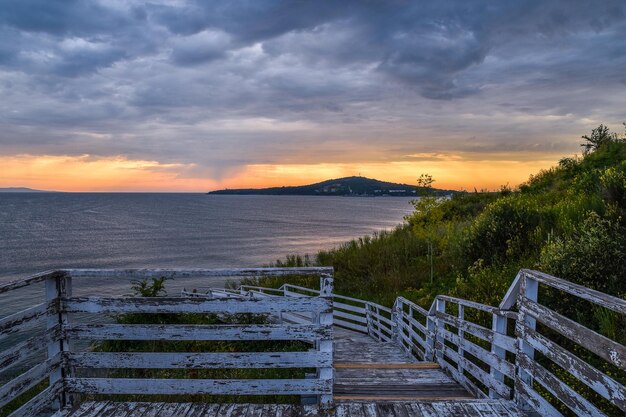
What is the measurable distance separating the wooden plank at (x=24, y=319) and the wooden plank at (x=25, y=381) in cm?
40

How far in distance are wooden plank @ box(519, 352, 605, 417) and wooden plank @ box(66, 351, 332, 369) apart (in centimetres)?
194

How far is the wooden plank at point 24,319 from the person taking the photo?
395 centimetres

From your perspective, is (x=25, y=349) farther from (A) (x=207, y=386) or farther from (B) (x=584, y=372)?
(B) (x=584, y=372)

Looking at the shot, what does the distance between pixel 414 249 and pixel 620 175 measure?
1318cm

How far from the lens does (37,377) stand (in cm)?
432

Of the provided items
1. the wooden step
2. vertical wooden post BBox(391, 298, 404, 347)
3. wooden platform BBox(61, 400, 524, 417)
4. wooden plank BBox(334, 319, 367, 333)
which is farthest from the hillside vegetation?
wooden platform BBox(61, 400, 524, 417)

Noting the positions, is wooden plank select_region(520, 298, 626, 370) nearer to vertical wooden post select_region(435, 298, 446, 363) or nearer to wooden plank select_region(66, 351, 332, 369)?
wooden plank select_region(66, 351, 332, 369)

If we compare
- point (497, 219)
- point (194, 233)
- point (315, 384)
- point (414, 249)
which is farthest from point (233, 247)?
point (315, 384)

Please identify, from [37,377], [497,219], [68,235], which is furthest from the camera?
[68,235]

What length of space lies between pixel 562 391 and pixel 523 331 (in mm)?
747

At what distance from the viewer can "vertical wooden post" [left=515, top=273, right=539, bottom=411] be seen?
14.2 ft

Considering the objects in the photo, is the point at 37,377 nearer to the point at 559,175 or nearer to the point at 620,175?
the point at 620,175

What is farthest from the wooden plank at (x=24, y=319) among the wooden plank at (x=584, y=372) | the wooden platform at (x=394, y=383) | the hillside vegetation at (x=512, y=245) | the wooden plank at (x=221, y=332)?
the hillside vegetation at (x=512, y=245)

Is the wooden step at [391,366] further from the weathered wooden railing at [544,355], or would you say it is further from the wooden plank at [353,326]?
the wooden plank at [353,326]
